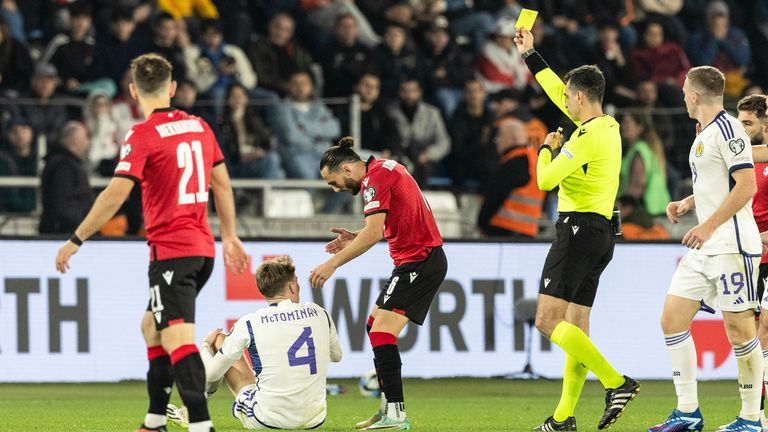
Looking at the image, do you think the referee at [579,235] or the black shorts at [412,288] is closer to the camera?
the referee at [579,235]

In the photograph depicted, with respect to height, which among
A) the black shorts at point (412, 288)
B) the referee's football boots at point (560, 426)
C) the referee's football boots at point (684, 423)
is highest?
the black shorts at point (412, 288)

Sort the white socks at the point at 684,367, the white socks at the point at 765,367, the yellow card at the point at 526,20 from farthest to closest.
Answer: the yellow card at the point at 526,20, the white socks at the point at 765,367, the white socks at the point at 684,367

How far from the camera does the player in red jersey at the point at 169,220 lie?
6918 mm

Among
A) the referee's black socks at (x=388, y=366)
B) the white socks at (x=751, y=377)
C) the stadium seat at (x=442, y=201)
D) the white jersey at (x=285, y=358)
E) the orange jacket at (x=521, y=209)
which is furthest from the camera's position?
the stadium seat at (x=442, y=201)

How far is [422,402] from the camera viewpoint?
10.8m

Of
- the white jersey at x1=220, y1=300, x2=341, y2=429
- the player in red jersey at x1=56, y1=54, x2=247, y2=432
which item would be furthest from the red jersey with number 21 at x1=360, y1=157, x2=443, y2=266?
the player in red jersey at x1=56, y1=54, x2=247, y2=432

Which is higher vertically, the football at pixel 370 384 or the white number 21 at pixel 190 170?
the white number 21 at pixel 190 170

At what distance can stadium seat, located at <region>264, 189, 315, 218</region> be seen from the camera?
14.1m

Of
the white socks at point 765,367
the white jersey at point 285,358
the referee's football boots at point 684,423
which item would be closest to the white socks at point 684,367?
the referee's football boots at point 684,423

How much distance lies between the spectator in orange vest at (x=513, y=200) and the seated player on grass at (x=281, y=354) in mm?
5977

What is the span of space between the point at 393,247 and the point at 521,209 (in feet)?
18.2

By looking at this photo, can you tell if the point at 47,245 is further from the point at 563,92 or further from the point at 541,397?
the point at 563,92

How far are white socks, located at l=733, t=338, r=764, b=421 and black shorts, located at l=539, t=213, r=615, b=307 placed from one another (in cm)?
117

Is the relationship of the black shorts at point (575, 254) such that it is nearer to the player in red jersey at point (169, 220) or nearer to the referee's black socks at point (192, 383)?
the player in red jersey at point (169, 220)
